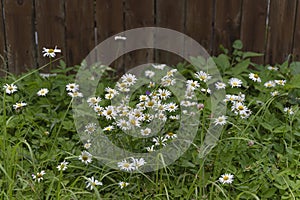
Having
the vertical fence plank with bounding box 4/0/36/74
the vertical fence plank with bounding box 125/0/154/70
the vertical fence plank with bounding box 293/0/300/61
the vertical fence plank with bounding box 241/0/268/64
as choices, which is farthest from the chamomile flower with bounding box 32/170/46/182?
the vertical fence plank with bounding box 293/0/300/61

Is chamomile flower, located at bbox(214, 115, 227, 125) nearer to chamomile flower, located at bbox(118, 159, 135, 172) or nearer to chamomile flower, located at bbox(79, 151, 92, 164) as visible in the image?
chamomile flower, located at bbox(118, 159, 135, 172)

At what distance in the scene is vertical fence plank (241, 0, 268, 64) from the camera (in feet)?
10.6

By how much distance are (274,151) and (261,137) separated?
115 mm

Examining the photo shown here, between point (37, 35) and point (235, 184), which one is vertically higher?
point (37, 35)

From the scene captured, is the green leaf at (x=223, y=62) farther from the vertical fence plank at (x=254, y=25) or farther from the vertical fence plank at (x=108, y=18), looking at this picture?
the vertical fence plank at (x=108, y=18)

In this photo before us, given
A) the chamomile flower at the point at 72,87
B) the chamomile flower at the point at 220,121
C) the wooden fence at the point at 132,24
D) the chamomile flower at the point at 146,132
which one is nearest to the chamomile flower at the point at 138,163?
the chamomile flower at the point at 146,132

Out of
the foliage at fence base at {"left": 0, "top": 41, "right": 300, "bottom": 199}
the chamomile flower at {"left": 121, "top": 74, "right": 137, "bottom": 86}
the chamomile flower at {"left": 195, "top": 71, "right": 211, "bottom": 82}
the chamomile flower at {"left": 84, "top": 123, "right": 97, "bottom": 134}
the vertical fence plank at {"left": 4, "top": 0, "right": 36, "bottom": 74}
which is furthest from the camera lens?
the vertical fence plank at {"left": 4, "top": 0, "right": 36, "bottom": 74}

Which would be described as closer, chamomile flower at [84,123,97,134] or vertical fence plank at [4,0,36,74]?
chamomile flower at [84,123,97,134]

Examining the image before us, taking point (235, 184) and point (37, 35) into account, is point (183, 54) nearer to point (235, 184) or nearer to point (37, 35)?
point (37, 35)

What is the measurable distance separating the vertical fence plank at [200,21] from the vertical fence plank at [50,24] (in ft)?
2.57

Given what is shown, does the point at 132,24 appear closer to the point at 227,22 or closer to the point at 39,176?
Result: the point at 227,22

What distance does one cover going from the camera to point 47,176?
7.07ft

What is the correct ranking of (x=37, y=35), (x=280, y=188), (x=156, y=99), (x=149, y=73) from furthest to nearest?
1. (x=37, y=35)
2. (x=149, y=73)
3. (x=156, y=99)
4. (x=280, y=188)

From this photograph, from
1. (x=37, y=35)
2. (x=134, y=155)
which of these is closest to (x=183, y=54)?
(x=37, y=35)
